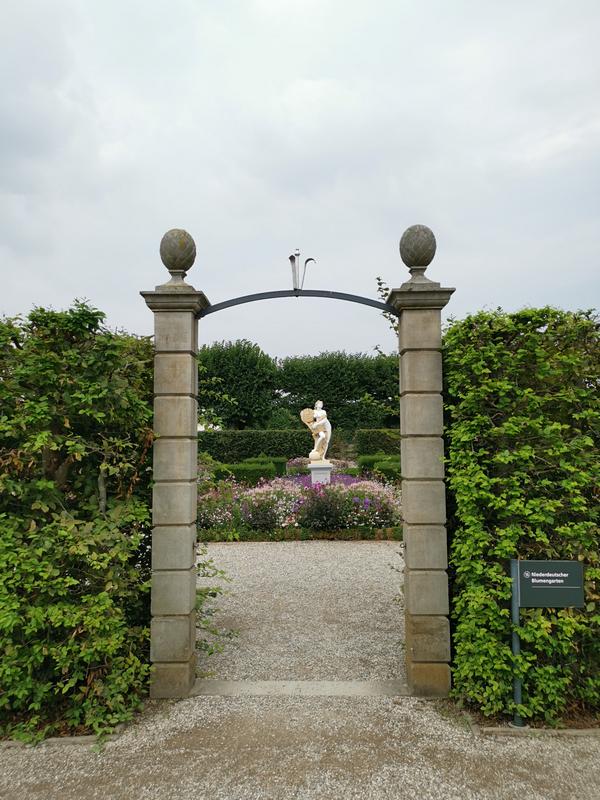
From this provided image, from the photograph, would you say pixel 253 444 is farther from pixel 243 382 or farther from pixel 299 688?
pixel 299 688

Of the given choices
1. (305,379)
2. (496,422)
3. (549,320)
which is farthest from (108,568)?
(305,379)

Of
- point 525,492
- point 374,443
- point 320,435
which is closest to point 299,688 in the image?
point 525,492

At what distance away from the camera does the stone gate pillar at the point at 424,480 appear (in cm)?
→ 350

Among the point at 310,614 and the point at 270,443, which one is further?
the point at 270,443

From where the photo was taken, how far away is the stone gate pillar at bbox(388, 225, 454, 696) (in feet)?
11.5

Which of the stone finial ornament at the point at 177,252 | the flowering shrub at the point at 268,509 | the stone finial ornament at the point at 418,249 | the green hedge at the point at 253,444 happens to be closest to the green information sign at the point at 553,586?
Answer: the stone finial ornament at the point at 418,249

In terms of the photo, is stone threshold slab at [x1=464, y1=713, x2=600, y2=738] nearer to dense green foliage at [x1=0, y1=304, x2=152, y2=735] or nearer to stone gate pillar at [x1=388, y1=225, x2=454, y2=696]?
stone gate pillar at [x1=388, y1=225, x2=454, y2=696]

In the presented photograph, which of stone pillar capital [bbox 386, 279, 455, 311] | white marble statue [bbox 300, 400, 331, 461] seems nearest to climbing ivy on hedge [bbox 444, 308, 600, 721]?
stone pillar capital [bbox 386, 279, 455, 311]

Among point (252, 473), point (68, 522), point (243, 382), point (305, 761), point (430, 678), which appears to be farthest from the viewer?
point (243, 382)

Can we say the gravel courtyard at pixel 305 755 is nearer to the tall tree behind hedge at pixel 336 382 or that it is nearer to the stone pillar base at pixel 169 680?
the stone pillar base at pixel 169 680

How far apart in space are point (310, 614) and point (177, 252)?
12.7 feet

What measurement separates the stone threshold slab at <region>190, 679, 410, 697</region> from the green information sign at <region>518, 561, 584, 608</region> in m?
1.15

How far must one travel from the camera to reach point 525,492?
131 inches

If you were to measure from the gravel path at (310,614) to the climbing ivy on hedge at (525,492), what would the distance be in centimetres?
107
